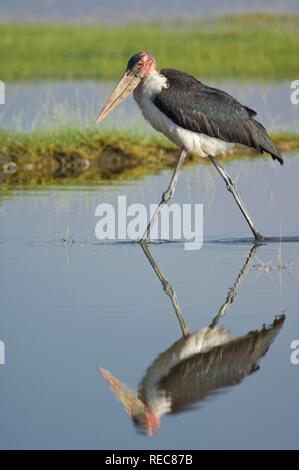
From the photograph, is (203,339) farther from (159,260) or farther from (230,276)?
(159,260)

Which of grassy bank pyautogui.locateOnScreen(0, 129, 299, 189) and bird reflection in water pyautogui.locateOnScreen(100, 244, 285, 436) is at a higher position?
grassy bank pyautogui.locateOnScreen(0, 129, 299, 189)

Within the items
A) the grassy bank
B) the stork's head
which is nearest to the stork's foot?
the stork's head

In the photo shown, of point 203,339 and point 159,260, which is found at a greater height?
point 159,260

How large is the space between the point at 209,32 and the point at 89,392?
1190 inches

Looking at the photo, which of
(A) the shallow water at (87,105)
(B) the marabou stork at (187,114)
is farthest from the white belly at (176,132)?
(A) the shallow water at (87,105)

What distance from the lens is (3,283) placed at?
32.1 feet

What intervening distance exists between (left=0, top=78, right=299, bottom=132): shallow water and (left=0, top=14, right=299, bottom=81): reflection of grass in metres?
1.78

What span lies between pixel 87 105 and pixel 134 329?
34.9 feet

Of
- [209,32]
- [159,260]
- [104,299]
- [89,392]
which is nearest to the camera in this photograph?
[89,392]

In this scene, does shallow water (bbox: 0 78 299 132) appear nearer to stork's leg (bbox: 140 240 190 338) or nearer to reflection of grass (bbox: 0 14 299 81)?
reflection of grass (bbox: 0 14 299 81)

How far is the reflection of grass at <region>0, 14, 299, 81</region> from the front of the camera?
29.2 m

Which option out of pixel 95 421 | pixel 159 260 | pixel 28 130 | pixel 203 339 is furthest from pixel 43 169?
pixel 95 421

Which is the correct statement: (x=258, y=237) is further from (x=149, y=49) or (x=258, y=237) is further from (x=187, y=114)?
(x=149, y=49)

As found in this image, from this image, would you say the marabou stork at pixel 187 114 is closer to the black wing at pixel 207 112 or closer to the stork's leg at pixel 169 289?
the black wing at pixel 207 112
